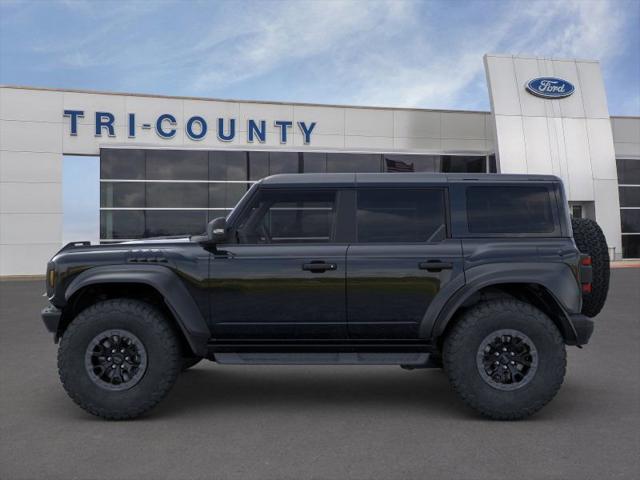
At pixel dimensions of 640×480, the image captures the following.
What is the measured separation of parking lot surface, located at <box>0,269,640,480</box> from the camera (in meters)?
3.66

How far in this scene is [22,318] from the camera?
432 inches

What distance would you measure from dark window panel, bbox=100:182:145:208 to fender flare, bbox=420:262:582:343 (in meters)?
21.1

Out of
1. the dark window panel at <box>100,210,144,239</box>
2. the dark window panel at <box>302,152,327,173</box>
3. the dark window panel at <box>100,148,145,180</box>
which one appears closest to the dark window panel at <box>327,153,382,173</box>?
the dark window panel at <box>302,152,327,173</box>

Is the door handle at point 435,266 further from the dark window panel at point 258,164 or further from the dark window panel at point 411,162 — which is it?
the dark window panel at point 411,162

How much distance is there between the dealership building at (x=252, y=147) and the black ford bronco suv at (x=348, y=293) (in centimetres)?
2017

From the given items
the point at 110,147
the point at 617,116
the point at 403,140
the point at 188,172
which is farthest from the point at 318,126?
the point at 617,116

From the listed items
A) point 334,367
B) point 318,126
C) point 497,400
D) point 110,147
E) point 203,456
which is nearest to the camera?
point 203,456

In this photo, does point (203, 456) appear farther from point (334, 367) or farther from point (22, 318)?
point (22, 318)

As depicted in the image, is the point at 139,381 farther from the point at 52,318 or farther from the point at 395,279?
the point at 395,279

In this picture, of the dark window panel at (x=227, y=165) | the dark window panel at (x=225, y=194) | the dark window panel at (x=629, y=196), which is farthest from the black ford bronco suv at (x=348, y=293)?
the dark window panel at (x=629, y=196)

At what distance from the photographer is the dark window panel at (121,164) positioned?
954 inches

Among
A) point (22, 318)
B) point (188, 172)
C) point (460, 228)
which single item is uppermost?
point (188, 172)

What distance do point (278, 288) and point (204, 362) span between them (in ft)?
9.19

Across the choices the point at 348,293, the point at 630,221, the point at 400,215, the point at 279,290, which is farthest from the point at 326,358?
the point at 630,221
